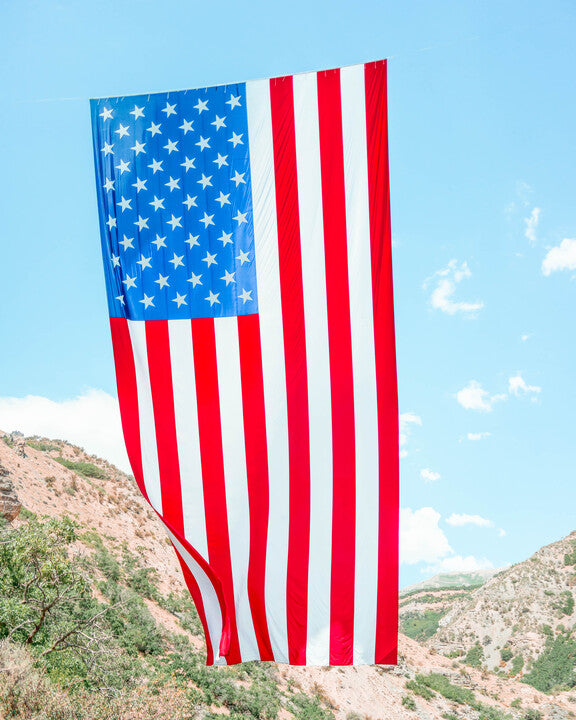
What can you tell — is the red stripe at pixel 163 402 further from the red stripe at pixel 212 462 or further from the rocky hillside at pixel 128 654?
the rocky hillside at pixel 128 654

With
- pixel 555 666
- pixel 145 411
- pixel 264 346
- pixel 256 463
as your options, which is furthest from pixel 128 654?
pixel 555 666

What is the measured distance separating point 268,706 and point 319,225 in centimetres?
1734

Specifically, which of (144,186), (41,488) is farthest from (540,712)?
(144,186)

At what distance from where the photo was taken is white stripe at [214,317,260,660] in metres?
5.00

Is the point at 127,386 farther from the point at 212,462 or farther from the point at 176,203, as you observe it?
the point at 176,203

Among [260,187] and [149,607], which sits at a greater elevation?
[260,187]

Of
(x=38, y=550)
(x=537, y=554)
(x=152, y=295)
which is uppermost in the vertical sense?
(x=152, y=295)

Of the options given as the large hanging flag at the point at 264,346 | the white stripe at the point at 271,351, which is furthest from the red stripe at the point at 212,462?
the white stripe at the point at 271,351

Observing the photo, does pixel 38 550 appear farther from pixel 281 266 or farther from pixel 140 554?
pixel 140 554

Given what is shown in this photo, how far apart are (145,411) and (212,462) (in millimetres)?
840

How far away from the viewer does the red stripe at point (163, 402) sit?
5293 millimetres

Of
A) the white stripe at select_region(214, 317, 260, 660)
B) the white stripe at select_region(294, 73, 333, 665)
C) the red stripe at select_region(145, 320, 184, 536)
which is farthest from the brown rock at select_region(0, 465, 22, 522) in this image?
the white stripe at select_region(294, 73, 333, 665)

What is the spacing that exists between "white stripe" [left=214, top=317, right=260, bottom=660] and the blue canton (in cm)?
35

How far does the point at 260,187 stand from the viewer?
545 centimetres
